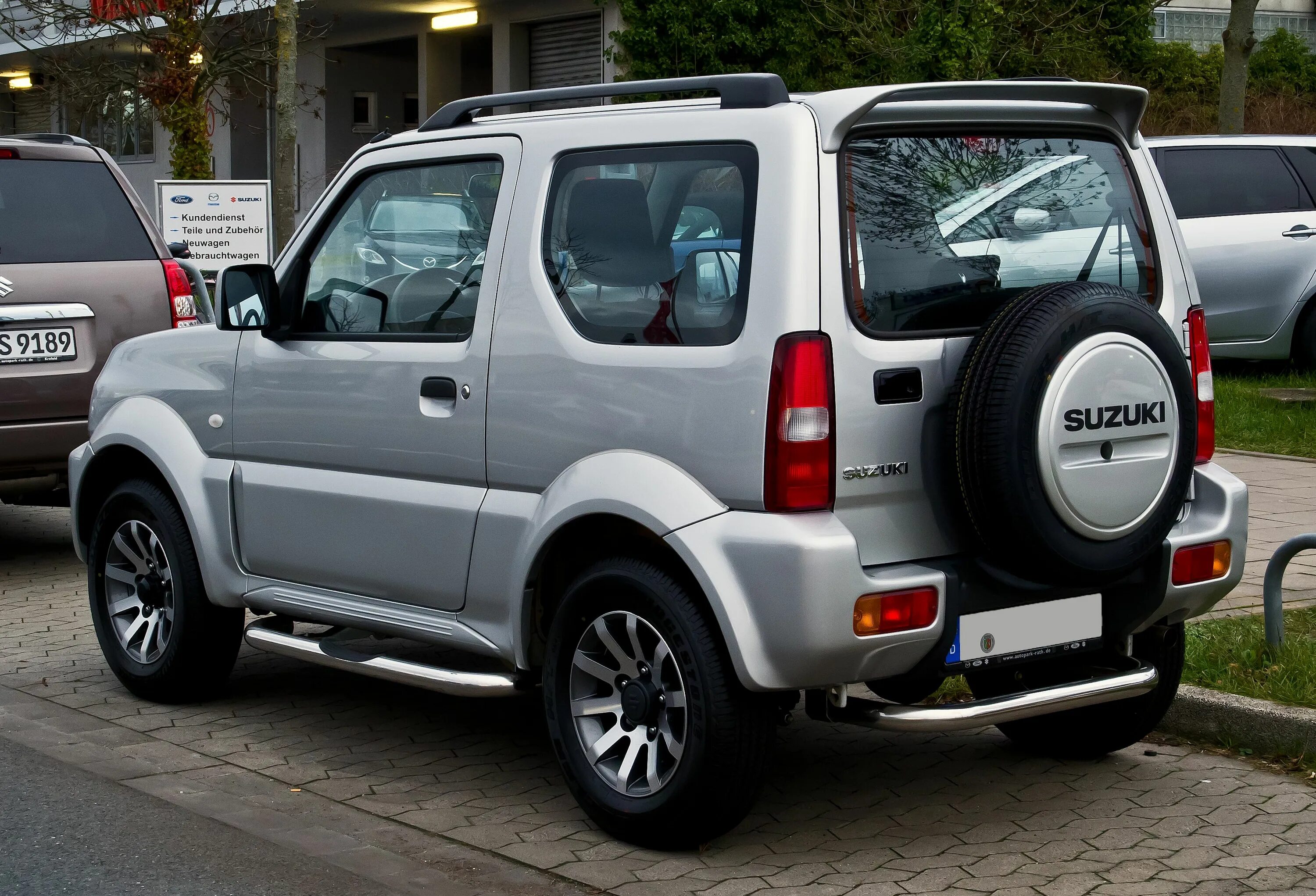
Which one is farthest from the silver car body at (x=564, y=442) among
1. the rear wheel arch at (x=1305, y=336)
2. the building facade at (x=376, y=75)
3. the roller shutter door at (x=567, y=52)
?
the roller shutter door at (x=567, y=52)

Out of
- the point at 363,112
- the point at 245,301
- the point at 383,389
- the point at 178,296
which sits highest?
the point at 363,112

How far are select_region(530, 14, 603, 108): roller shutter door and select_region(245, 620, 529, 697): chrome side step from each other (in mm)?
19536

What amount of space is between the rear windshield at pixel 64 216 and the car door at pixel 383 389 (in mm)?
3358

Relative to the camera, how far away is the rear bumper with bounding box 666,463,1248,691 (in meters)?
4.00

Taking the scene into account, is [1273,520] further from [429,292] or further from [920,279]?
[429,292]

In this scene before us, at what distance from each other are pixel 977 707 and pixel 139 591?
10.6 ft

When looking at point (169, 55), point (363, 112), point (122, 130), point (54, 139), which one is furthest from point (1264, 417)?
point (122, 130)

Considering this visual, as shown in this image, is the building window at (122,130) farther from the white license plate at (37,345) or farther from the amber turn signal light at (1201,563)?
the amber turn signal light at (1201,563)

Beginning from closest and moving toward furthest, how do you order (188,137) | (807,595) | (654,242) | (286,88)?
(807,595) < (654,242) < (286,88) < (188,137)

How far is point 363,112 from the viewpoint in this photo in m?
30.7

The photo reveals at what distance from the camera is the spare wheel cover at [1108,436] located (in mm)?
4129

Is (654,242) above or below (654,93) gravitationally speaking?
below

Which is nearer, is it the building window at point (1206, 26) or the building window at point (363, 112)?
the building window at point (363, 112)

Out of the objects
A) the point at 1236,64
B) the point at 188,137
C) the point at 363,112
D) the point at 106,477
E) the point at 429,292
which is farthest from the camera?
the point at 363,112
